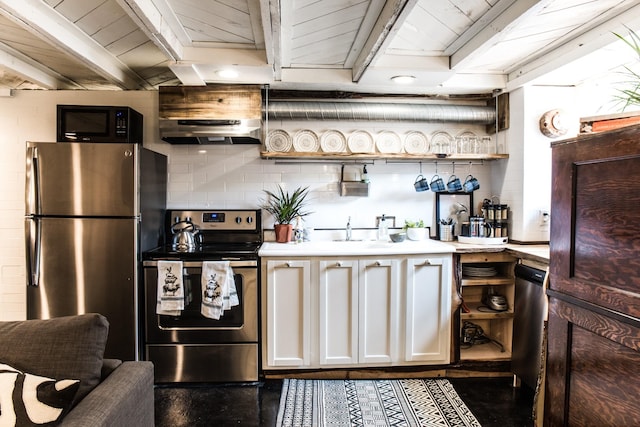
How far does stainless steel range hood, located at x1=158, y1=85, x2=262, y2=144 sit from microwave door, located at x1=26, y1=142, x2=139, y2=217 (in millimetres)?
487

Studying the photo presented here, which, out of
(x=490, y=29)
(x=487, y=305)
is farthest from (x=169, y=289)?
(x=490, y=29)

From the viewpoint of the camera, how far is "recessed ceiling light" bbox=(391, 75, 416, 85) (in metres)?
2.66

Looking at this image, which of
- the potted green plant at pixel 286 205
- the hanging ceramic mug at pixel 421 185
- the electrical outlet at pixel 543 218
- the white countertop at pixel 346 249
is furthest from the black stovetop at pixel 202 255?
the electrical outlet at pixel 543 218

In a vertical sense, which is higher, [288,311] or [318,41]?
[318,41]

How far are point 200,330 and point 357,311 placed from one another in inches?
43.8

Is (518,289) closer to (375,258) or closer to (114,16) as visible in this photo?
(375,258)

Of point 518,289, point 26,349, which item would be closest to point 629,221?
point 518,289

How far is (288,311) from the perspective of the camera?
2.57m

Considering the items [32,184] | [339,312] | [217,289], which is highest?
[32,184]

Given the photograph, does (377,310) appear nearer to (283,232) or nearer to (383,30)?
(283,232)

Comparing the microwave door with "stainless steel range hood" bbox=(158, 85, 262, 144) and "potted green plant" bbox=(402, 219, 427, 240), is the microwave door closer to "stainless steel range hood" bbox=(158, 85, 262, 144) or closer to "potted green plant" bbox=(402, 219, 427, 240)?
"stainless steel range hood" bbox=(158, 85, 262, 144)

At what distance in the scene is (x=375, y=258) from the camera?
2584mm

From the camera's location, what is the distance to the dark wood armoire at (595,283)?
1.14m

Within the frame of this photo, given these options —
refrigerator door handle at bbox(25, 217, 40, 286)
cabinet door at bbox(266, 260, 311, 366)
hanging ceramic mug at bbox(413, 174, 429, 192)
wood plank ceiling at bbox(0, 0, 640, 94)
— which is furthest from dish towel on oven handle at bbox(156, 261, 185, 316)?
hanging ceramic mug at bbox(413, 174, 429, 192)
